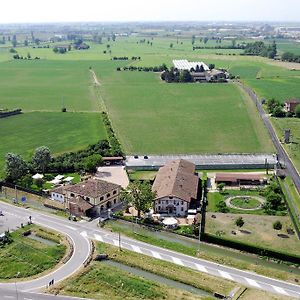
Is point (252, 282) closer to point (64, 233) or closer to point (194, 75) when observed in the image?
point (64, 233)

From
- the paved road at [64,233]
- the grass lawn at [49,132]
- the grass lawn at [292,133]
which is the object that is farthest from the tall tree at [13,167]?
the grass lawn at [292,133]

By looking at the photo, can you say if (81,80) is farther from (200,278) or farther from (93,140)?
(200,278)

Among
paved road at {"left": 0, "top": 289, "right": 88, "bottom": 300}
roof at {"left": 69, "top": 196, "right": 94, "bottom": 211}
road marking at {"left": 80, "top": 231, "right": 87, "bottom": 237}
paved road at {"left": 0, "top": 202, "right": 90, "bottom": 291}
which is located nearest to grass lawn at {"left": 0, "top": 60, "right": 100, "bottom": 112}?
roof at {"left": 69, "top": 196, "right": 94, "bottom": 211}

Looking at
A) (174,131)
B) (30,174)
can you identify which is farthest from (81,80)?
(30,174)

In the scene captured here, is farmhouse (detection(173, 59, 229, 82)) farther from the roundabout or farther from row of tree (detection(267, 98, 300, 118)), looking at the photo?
the roundabout

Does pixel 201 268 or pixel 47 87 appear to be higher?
pixel 47 87

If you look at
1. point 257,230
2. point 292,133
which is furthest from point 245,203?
point 292,133

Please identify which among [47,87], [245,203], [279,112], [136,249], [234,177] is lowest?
[136,249]

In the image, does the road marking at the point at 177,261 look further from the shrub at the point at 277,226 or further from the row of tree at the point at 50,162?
the row of tree at the point at 50,162
